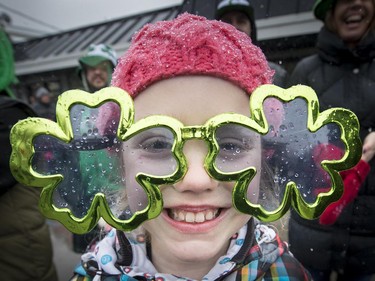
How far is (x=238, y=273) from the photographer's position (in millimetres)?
831

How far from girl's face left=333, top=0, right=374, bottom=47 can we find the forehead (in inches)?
35.5

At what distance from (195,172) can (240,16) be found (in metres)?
0.45

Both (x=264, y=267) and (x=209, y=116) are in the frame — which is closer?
(x=209, y=116)

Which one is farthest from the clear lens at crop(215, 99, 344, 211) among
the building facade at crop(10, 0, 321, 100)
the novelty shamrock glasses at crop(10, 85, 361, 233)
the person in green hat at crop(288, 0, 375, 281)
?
the person in green hat at crop(288, 0, 375, 281)

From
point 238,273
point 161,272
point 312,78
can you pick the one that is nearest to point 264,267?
point 238,273

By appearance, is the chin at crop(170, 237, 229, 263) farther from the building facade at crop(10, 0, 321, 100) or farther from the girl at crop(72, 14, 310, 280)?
the building facade at crop(10, 0, 321, 100)

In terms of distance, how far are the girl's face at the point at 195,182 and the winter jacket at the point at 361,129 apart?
2.44ft

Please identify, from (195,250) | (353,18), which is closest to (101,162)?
(195,250)

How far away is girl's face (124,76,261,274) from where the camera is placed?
25.0 inches

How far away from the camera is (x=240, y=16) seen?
34.1 inches

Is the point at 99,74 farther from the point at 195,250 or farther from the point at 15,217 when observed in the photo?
the point at 195,250

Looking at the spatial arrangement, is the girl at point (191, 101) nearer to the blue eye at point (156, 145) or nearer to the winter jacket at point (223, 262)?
the blue eye at point (156, 145)

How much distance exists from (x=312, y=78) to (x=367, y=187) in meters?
0.47

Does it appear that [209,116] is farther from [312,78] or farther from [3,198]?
[3,198]
